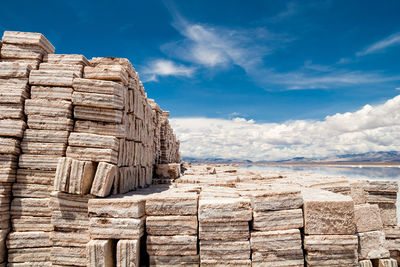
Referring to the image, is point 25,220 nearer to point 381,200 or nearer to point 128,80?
point 128,80

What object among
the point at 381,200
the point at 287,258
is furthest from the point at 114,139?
the point at 381,200

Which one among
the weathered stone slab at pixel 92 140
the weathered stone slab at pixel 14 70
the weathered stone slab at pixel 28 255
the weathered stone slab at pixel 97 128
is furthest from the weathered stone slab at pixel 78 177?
the weathered stone slab at pixel 14 70

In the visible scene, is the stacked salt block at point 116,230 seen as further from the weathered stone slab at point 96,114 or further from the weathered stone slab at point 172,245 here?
the weathered stone slab at point 96,114

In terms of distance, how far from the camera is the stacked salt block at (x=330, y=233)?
5234mm

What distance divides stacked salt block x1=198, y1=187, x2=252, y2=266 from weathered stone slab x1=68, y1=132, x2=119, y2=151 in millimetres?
2661

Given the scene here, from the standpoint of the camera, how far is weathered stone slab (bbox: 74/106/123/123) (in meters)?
5.99

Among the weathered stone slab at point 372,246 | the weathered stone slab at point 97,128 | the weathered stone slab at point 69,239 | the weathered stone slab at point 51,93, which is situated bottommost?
the weathered stone slab at point 372,246

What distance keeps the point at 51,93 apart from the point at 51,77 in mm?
435

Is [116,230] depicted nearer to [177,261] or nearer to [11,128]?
[177,261]

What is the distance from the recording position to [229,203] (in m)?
5.27

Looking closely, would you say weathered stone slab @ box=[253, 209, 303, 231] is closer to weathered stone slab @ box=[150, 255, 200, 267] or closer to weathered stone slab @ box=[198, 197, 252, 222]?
weathered stone slab @ box=[198, 197, 252, 222]

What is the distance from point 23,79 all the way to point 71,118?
163 cm

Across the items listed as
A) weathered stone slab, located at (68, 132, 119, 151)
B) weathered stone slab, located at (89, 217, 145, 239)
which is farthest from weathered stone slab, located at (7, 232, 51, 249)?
weathered stone slab, located at (68, 132, 119, 151)

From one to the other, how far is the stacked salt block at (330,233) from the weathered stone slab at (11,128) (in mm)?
7121
